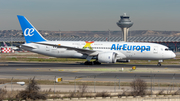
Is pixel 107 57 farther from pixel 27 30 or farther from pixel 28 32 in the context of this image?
pixel 27 30

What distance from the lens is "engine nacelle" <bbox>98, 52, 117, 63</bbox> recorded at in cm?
4631

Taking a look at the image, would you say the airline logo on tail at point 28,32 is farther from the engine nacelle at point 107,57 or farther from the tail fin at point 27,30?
the engine nacelle at point 107,57

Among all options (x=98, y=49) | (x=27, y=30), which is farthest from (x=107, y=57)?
(x=27, y=30)

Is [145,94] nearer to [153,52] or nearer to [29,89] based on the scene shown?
[29,89]

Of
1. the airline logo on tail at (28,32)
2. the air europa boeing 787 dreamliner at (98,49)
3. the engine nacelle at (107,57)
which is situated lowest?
the engine nacelle at (107,57)

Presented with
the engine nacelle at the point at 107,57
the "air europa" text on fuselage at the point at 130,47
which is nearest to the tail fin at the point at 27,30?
the engine nacelle at the point at 107,57

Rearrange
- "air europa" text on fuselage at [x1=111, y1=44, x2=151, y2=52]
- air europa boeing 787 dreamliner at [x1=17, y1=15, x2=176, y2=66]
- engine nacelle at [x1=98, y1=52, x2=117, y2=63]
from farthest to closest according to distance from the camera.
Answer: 1. "air europa" text on fuselage at [x1=111, y1=44, x2=151, y2=52]
2. air europa boeing 787 dreamliner at [x1=17, y1=15, x2=176, y2=66]
3. engine nacelle at [x1=98, y1=52, x2=117, y2=63]

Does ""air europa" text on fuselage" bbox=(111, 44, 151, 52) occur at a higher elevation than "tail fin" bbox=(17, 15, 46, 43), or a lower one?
lower

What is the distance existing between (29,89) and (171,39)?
159383 millimetres

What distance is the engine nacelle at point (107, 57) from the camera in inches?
1823

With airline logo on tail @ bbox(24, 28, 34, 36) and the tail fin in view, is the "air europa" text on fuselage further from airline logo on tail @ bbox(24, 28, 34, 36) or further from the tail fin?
airline logo on tail @ bbox(24, 28, 34, 36)

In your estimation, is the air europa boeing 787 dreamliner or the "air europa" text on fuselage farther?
the "air europa" text on fuselage

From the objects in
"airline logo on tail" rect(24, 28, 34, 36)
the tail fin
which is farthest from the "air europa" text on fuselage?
"airline logo on tail" rect(24, 28, 34, 36)

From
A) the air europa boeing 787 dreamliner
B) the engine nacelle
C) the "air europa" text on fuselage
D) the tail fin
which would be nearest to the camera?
the engine nacelle
